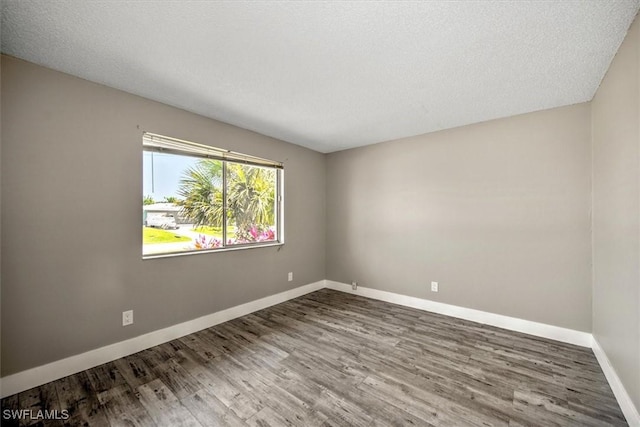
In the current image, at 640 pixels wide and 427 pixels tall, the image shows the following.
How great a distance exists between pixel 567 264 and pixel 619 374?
1110 millimetres

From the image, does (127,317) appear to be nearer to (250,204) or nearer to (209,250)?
(209,250)

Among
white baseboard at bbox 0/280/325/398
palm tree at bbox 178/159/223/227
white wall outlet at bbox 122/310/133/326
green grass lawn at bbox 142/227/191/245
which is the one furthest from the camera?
palm tree at bbox 178/159/223/227

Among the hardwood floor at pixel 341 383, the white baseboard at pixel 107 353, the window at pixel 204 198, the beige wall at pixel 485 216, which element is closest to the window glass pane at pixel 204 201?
the window at pixel 204 198

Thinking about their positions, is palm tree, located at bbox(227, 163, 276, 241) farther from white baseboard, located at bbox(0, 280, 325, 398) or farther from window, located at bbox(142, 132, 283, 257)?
white baseboard, located at bbox(0, 280, 325, 398)

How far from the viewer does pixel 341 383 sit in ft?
6.38

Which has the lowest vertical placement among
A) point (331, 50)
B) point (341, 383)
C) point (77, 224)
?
point (341, 383)

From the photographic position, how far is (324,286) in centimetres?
451

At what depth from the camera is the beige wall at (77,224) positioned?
182 centimetres

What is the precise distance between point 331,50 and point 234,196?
7.03 ft

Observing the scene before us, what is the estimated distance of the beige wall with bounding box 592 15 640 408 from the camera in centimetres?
148

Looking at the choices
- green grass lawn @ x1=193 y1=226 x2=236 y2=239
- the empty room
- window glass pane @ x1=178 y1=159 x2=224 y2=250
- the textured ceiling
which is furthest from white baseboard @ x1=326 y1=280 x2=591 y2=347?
window glass pane @ x1=178 y1=159 x2=224 y2=250

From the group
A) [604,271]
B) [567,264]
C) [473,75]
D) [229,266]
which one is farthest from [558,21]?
[229,266]

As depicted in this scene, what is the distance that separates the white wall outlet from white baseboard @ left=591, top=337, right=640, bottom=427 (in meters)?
3.56

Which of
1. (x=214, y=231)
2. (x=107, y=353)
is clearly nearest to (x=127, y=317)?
(x=107, y=353)
